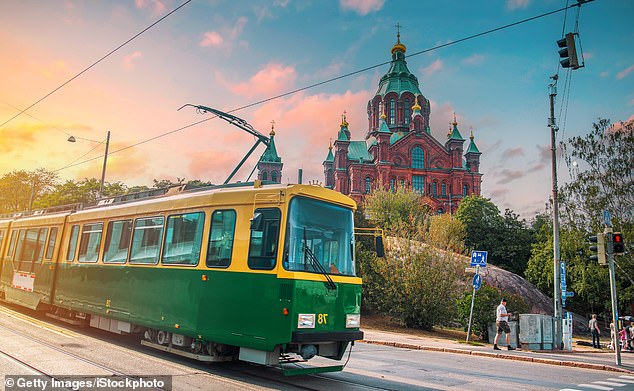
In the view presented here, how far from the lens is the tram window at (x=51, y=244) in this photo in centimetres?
1458

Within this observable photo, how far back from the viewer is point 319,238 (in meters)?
8.29

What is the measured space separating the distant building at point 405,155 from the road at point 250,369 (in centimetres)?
5389

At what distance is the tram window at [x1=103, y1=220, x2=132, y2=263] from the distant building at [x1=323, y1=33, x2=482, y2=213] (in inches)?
2166

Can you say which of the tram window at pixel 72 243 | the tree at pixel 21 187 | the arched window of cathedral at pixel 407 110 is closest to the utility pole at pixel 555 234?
the tram window at pixel 72 243

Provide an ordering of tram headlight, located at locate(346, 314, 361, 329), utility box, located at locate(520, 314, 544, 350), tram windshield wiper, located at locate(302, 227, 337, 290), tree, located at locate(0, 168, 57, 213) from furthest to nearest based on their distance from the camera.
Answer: tree, located at locate(0, 168, 57, 213) → utility box, located at locate(520, 314, 544, 350) → tram headlight, located at locate(346, 314, 361, 329) → tram windshield wiper, located at locate(302, 227, 337, 290)

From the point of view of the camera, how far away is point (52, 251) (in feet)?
47.8

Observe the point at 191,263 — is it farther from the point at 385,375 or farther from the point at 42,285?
the point at 42,285

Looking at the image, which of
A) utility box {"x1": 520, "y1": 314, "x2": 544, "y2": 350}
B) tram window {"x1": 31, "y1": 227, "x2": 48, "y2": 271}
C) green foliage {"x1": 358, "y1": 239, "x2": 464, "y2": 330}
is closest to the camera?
tram window {"x1": 31, "y1": 227, "x2": 48, "y2": 271}

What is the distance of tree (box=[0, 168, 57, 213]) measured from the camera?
68062mm

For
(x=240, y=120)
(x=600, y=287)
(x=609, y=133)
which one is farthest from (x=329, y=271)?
(x=600, y=287)

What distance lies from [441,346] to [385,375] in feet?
26.5

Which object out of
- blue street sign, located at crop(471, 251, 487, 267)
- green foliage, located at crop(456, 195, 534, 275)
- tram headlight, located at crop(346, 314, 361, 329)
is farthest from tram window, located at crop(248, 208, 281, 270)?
green foliage, located at crop(456, 195, 534, 275)

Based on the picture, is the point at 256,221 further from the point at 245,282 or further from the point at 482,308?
the point at 482,308

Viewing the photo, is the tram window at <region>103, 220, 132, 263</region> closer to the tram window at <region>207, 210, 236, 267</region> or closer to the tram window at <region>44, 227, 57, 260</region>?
the tram window at <region>207, 210, 236, 267</region>
